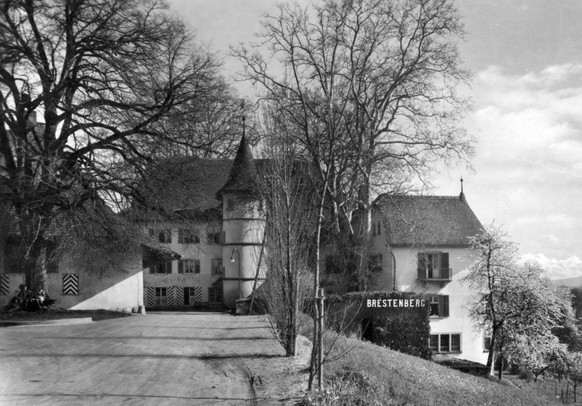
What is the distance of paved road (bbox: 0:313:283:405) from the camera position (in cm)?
825

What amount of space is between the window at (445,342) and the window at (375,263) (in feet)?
16.2

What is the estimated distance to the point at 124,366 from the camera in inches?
416

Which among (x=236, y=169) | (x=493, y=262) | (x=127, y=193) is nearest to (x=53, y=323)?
(x=127, y=193)

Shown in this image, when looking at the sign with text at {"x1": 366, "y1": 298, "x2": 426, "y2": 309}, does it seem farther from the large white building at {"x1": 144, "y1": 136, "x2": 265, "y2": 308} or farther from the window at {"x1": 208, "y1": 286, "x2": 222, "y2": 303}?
the window at {"x1": 208, "y1": 286, "x2": 222, "y2": 303}

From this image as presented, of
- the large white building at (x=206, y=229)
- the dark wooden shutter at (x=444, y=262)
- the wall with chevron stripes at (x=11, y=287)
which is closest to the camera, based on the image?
the large white building at (x=206, y=229)

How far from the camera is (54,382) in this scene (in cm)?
863

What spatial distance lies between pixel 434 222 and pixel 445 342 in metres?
7.09

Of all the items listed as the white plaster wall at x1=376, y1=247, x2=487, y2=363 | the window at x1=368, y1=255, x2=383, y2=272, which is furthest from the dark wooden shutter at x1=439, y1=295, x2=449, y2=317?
the window at x1=368, y1=255, x2=383, y2=272

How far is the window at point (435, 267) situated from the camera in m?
39.1

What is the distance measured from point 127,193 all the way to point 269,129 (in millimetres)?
5618

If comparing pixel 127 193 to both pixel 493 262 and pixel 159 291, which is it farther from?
pixel 159 291

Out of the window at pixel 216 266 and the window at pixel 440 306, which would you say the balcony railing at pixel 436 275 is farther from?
the window at pixel 216 266

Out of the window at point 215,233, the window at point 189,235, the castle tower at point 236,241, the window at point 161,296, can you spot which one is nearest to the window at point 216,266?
the window at point 215,233

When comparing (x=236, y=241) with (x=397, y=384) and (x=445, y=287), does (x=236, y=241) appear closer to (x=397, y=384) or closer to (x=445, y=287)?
(x=445, y=287)
